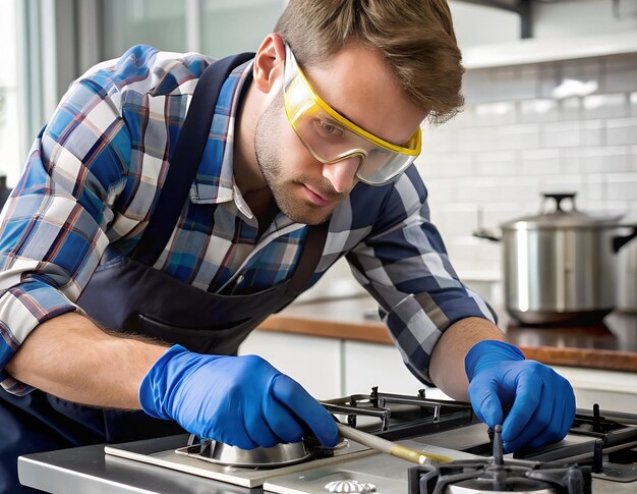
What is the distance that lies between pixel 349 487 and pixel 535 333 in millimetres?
1762

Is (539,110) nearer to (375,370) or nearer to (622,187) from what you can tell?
(622,187)

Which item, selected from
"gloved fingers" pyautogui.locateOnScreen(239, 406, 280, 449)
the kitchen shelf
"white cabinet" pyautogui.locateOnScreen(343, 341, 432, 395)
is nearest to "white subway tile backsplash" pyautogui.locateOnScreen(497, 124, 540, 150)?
the kitchen shelf

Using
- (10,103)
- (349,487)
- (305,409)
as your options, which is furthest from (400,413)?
(10,103)

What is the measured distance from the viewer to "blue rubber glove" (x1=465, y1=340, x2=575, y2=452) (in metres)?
1.36

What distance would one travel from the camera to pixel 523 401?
1.37 metres

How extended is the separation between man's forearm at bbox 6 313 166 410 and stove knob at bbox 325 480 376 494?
0.35m

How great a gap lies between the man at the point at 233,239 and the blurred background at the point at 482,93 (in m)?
1.34

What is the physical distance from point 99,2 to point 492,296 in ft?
6.14

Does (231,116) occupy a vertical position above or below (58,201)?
above

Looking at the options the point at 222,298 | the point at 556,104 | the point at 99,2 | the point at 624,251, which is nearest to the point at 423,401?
the point at 222,298

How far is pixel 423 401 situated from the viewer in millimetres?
1552

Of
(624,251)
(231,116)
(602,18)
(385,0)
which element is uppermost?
(602,18)

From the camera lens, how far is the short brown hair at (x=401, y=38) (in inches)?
58.9

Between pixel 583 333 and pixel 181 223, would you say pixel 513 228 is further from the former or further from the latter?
pixel 181 223
